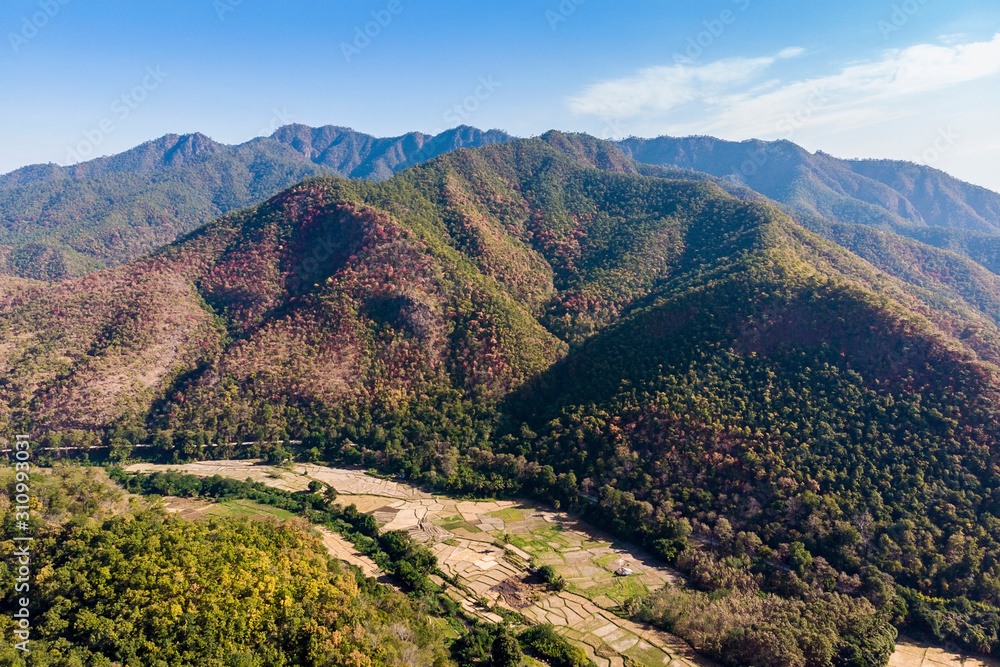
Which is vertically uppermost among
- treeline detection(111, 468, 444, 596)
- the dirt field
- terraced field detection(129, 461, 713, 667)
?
treeline detection(111, 468, 444, 596)

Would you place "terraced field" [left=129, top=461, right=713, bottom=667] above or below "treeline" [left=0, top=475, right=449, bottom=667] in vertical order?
below

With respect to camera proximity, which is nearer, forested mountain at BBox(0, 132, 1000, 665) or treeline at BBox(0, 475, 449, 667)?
treeline at BBox(0, 475, 449, 667)

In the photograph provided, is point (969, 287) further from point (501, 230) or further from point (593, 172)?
point (501, 230)

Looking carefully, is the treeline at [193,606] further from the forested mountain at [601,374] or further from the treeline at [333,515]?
the forested mountain at [601,374]

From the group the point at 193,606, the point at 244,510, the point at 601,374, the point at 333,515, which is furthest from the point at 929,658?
the point at 244,510

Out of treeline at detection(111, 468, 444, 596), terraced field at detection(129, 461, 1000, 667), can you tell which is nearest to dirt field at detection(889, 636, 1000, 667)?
terraced field at detection(129, 461, 1000, 667)

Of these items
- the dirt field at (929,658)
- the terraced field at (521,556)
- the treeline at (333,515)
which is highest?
the treeline at (333,515)

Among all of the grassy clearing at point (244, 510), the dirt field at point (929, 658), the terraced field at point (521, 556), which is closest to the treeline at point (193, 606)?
the terraced field at point (521, 556)

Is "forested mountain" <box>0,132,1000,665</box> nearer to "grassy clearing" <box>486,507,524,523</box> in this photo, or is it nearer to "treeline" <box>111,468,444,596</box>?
"grassy clearing" <box>486,507,524,523</box>
